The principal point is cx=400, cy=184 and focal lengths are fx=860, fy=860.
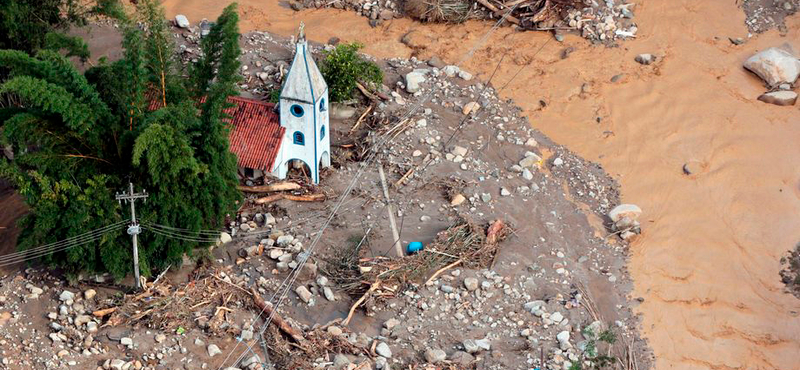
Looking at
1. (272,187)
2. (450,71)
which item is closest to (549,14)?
(450,71)

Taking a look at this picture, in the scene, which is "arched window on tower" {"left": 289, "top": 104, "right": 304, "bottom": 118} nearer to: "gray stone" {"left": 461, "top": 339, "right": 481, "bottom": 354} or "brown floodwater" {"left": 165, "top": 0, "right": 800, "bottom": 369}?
"brown floodwater" {"left": 165, "top": 0, "right": 800, "bottom": 369}

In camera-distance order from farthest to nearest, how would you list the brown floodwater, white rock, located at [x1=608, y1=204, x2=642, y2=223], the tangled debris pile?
1. the tangled debris pile
2. white rock, located at [x1=608, y1=204, x2=642, y2=223]
3. the brown floodwater

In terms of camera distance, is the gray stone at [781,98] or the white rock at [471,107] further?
the gray stone at [781,98]

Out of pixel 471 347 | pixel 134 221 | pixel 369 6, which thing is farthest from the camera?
pixel 369 6

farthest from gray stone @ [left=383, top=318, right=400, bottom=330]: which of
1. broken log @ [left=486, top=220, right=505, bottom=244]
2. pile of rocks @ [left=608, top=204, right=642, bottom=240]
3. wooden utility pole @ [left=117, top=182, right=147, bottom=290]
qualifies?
pile of rocks @ [left=608, top=204, right=642, bottom=240]

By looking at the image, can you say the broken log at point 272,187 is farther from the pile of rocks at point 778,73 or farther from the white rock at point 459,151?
the pile of rocks at point 778,73

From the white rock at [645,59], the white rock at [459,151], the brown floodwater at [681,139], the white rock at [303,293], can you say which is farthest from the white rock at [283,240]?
the white rock at [645,59]

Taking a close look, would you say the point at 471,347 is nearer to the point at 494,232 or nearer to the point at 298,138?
the point at 494,232
